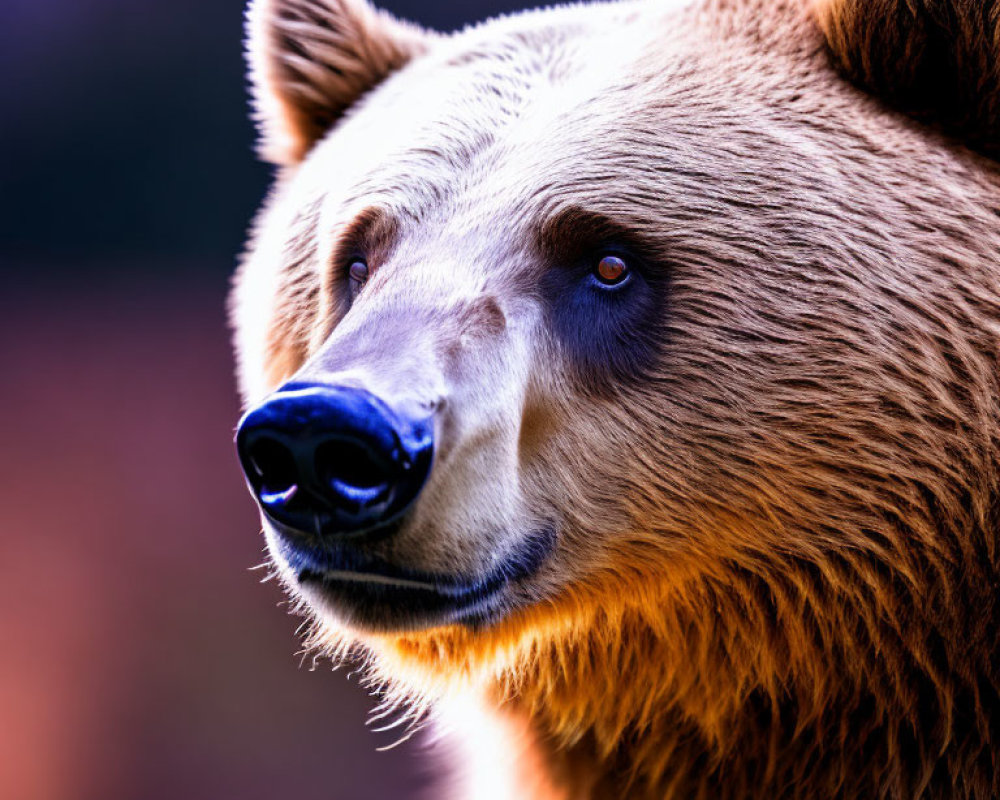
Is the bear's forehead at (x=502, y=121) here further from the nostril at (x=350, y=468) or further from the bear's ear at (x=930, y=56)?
the nostril at (x=350, y=468)

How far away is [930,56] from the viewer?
7.26 ft

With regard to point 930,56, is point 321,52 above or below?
below

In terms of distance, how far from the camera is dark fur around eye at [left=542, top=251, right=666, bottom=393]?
2152mm

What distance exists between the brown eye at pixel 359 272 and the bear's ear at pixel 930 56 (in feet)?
3.47

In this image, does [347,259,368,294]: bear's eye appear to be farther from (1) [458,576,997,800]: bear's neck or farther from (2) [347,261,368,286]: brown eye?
(1) [458,576,997,800]: bear's neck

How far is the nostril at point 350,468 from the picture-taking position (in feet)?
5.89

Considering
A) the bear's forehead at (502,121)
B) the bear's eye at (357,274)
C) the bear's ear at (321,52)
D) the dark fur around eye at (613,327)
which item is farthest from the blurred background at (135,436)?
the dark fur around eye at (613,327)

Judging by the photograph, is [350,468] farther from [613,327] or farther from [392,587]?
[613,327]

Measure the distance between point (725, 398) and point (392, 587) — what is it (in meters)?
0.70

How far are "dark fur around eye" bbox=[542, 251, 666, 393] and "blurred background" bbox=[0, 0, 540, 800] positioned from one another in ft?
15.5

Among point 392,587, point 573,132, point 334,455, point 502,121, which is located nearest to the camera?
point 334,455

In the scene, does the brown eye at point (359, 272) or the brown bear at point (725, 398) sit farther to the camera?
the brown eye at point (359, 272)

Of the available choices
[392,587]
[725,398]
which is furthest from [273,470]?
[725,398]

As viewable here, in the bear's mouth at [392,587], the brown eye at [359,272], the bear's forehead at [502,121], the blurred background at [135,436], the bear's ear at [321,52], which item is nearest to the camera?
the bear's mouth at [392,587]
